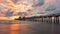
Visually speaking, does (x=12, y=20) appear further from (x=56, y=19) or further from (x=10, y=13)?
(x=56, y=19)

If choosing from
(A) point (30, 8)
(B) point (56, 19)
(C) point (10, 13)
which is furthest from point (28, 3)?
(B) point (56, 19)

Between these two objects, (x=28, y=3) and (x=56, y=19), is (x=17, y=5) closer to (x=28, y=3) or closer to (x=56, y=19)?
(x=28, y=3)

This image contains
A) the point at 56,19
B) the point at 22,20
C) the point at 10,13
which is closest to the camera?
the point at 10,13

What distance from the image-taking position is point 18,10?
1906 inches

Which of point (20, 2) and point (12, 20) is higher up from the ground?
point (20, 2)

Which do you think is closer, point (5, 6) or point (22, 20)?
point (5, 6)

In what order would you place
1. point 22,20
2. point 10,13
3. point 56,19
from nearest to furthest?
1. point 10,13
2. point 22,20
3. point 56,19

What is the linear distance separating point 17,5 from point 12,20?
3576 millimetres

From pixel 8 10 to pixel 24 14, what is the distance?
3.71 metres

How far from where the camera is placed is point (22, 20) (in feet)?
173

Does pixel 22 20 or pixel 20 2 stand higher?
pixel 20 2

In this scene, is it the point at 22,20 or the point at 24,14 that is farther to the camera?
the point at 22,20

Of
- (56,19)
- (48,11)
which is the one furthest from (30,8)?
(56,19)

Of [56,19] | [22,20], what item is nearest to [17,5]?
[22,20]
